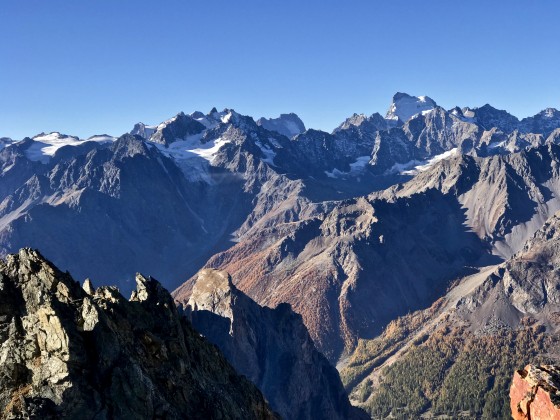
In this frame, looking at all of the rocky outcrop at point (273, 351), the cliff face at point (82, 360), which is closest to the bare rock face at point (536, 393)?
the cliff face at point (82, 360)

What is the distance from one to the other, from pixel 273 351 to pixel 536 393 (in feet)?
499

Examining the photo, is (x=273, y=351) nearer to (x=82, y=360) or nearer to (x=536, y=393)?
(x=82, y=360)

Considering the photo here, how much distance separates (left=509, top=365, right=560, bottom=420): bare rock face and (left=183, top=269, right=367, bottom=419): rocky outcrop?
133965 mm

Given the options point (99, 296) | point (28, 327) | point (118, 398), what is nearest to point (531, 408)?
point (118, 398)

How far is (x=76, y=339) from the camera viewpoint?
43594 mm

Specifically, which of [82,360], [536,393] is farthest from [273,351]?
[536,393]

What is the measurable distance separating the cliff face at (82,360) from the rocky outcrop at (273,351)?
110575 mm

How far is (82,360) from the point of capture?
142 ft

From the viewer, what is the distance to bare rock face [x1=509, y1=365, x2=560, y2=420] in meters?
32.0

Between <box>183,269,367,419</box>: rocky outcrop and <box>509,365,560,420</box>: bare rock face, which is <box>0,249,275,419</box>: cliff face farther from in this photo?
<box>183,269,367,419</box>: rocky outcrop

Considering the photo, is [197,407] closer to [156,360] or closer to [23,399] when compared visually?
[156,360]

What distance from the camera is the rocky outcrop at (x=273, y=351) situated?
169m

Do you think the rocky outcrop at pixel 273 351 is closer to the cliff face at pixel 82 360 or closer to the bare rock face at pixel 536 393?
the cliff face at pixel 82 360

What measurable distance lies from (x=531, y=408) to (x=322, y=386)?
510ft
